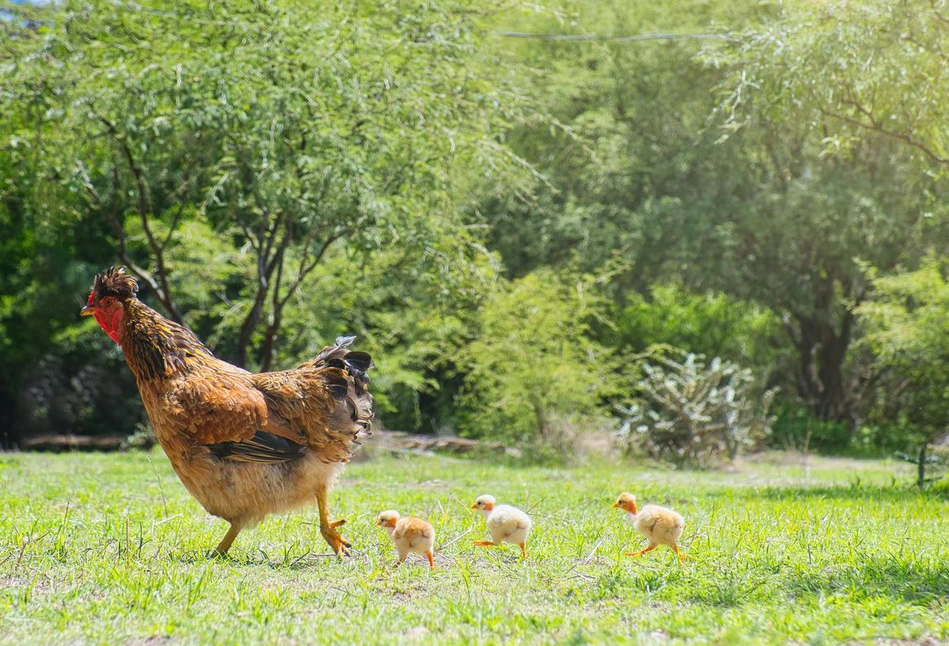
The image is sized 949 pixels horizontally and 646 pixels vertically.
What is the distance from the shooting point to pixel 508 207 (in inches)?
808

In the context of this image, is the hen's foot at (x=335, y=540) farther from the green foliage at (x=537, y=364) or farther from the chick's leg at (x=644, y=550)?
the green foliage at (x=537, y=364)

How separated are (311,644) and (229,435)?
2.18 meters

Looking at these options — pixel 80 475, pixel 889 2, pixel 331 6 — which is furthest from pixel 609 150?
pixel 80 475

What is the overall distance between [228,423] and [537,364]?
11.1 metres

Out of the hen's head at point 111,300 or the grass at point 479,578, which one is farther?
the hen's head at point 111,300

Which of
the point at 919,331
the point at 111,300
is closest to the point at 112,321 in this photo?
the point at 111,300

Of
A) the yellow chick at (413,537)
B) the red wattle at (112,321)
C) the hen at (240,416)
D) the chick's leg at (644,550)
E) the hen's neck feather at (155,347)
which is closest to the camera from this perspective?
the yellow chick at (413,537)

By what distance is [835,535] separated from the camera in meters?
7.23

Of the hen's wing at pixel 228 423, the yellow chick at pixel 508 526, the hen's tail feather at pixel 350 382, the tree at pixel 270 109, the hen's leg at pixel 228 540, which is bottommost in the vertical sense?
the hen's leg at pixel 228 540

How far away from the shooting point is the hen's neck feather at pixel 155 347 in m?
6.41

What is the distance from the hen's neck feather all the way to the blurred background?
5689 millimetres

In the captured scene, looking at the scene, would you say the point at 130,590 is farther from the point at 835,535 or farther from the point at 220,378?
the point at 835,535

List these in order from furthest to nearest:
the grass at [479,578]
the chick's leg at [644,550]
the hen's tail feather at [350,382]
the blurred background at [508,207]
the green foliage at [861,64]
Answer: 1. the blurred background at [508,207]
2. the green foliage at [861,64]
3. the hen's tail feather at [350,382]
4. the chick's leg at [644,550]
5. the grass at [479,578]

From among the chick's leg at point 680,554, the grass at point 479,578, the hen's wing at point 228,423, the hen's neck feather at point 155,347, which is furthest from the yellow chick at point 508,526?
the hen's neck feather at point 155,347
